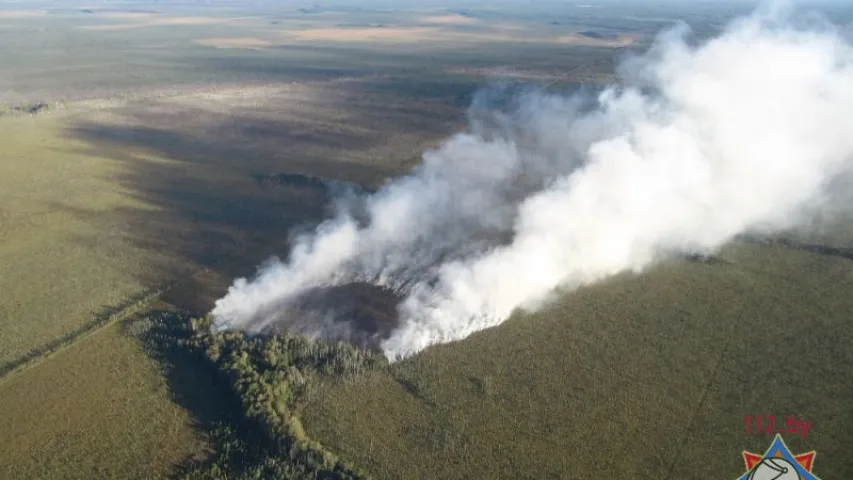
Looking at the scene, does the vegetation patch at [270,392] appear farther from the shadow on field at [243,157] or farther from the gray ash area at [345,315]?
the shadow on field at [243,157]

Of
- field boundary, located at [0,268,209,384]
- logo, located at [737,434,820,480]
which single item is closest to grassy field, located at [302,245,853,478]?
logo, located at [737,434,820,480]

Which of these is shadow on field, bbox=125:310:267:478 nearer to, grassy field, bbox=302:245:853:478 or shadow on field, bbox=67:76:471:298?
grassy field, bbox=302:245:853:478

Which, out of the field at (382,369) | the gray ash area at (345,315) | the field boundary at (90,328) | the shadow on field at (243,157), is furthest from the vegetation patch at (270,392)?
the shadow on field at (243,157)

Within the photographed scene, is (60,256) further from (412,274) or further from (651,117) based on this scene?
(651,117)

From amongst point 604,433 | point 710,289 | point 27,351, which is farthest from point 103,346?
point 710,289

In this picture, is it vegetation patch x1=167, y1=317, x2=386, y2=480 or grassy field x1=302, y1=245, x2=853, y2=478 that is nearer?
vegetation patch x1=167, y1=317, x2=386, y2=480

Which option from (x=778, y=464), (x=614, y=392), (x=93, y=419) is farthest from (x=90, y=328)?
(x=778, y=464)
